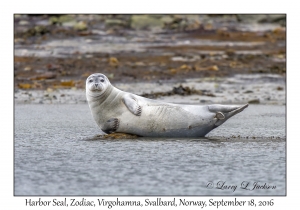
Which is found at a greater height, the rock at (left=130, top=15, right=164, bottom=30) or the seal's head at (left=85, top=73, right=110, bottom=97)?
the rock at (left=130, top=15, right=164, bottom=30)

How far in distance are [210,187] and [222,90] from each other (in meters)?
11.9

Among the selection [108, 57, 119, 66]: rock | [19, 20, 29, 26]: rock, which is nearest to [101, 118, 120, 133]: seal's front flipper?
[108, 57, 119, 66]: rock

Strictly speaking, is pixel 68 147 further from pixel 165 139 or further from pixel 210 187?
pixel 210 187

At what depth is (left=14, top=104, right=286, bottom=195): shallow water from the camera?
26.4 ft

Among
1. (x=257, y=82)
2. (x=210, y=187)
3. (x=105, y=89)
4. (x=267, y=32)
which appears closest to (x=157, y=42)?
(x=267, y=32)

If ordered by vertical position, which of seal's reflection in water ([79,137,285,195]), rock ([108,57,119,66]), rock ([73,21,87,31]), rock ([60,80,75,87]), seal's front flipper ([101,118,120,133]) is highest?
rock ([73,21,87,31])

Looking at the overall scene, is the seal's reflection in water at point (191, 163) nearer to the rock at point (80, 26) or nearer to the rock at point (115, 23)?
the rock at point (80, 26)

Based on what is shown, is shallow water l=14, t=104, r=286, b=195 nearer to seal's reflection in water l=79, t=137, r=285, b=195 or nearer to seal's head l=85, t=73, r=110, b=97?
seal's reflection in water l=79, t=137, r=285, b=195

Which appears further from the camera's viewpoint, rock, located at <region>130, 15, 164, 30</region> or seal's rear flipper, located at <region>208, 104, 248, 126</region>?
rock, located at <region>130, 15, 164, 30</region>

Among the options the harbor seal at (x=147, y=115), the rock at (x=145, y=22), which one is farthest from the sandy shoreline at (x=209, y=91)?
the rock at (x=145, y=22)

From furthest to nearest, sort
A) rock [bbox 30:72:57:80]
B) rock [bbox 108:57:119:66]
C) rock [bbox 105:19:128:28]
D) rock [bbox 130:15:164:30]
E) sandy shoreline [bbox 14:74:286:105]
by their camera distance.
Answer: rock [bbox 105:19:128:28] → rock [bbox 130:15:164:30] → rock [bbox 108:57:119:66] → rock [bbox 30:72:57:80] → sandy shoreline [bbox 14:74:286:105]

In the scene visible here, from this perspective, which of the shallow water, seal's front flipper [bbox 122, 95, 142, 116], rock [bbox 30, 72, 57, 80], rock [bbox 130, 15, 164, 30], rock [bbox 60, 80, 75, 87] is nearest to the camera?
the shallow water

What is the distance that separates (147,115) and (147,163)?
1751mm

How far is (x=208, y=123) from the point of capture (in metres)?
11.1
